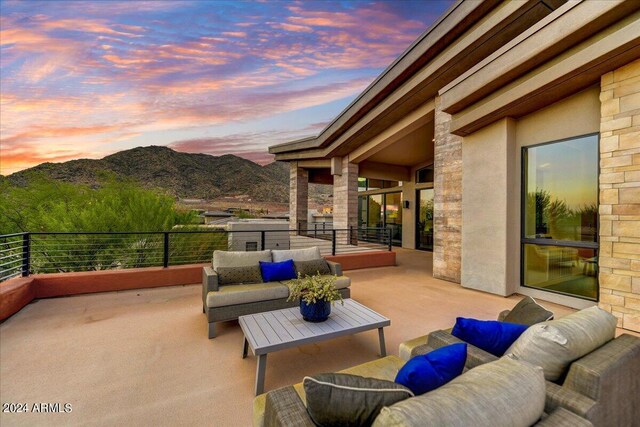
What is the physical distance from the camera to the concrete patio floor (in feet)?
6.97

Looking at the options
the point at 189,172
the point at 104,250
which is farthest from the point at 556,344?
the point at 189,172

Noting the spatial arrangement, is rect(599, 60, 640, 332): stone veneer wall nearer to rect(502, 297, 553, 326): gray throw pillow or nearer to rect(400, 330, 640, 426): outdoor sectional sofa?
rect(502, 297, 553, 326): gray throw pillow

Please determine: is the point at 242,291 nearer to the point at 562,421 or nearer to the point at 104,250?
the point at 562,421

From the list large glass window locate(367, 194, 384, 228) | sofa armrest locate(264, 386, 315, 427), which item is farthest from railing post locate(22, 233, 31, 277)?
large glass window locate(367, 194, 384, 228)

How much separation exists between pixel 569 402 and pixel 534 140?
5048 mm

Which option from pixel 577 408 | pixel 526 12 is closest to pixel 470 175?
pixel 526 12

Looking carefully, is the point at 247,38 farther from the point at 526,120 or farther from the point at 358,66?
the point at 526,120

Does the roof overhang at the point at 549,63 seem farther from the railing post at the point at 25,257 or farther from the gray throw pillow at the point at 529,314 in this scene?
the railing post at the point at 25,257

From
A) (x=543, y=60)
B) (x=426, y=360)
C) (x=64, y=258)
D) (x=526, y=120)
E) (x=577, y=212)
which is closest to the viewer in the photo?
(x=426, y=360)

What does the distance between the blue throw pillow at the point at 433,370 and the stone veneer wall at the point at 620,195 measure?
3.96 metres

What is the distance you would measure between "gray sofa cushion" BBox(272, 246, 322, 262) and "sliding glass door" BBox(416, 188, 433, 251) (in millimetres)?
7355

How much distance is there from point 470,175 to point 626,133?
7.51ft

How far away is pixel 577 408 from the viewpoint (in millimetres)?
1227

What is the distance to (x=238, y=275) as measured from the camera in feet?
12.9
